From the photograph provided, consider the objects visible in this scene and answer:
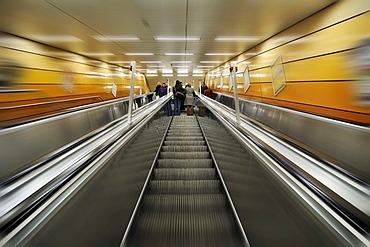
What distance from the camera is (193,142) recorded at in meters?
4.56

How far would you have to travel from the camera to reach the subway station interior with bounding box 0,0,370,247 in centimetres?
87

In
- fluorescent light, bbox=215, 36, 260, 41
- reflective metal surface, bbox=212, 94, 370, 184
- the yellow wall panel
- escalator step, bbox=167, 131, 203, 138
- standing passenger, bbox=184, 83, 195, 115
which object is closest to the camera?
reflective metal surface, bbox=212, 94, 370, 184

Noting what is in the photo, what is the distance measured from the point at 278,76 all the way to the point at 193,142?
9.32 ft

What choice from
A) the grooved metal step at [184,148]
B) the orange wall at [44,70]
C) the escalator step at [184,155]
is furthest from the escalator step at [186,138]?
the orange wall at [44,70]

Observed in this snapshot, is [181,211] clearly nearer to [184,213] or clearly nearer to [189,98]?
[184,213]

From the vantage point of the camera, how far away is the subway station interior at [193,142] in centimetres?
87

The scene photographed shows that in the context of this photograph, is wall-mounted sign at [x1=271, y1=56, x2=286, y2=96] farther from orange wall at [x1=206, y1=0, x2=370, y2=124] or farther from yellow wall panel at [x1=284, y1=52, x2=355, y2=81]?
yellow wall panel at [x1=284, y1=52, x2=355, y2=81]

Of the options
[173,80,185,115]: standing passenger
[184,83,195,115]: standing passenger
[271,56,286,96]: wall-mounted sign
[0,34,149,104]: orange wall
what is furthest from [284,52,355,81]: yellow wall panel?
[0,34,149,104]: orange wall

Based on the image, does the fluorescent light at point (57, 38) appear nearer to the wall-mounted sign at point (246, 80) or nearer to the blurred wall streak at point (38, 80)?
the blurred wall streak at point (38, 80)

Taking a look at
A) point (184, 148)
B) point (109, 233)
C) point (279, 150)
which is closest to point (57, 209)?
point (109, 233)

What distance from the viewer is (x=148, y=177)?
108 inches

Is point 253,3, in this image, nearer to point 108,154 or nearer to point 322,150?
point 322,150

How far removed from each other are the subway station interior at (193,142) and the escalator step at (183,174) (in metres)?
0.02

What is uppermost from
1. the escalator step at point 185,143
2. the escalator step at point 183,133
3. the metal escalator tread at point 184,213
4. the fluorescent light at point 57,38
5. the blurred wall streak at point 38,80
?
the fluorescent light at point 57,38
